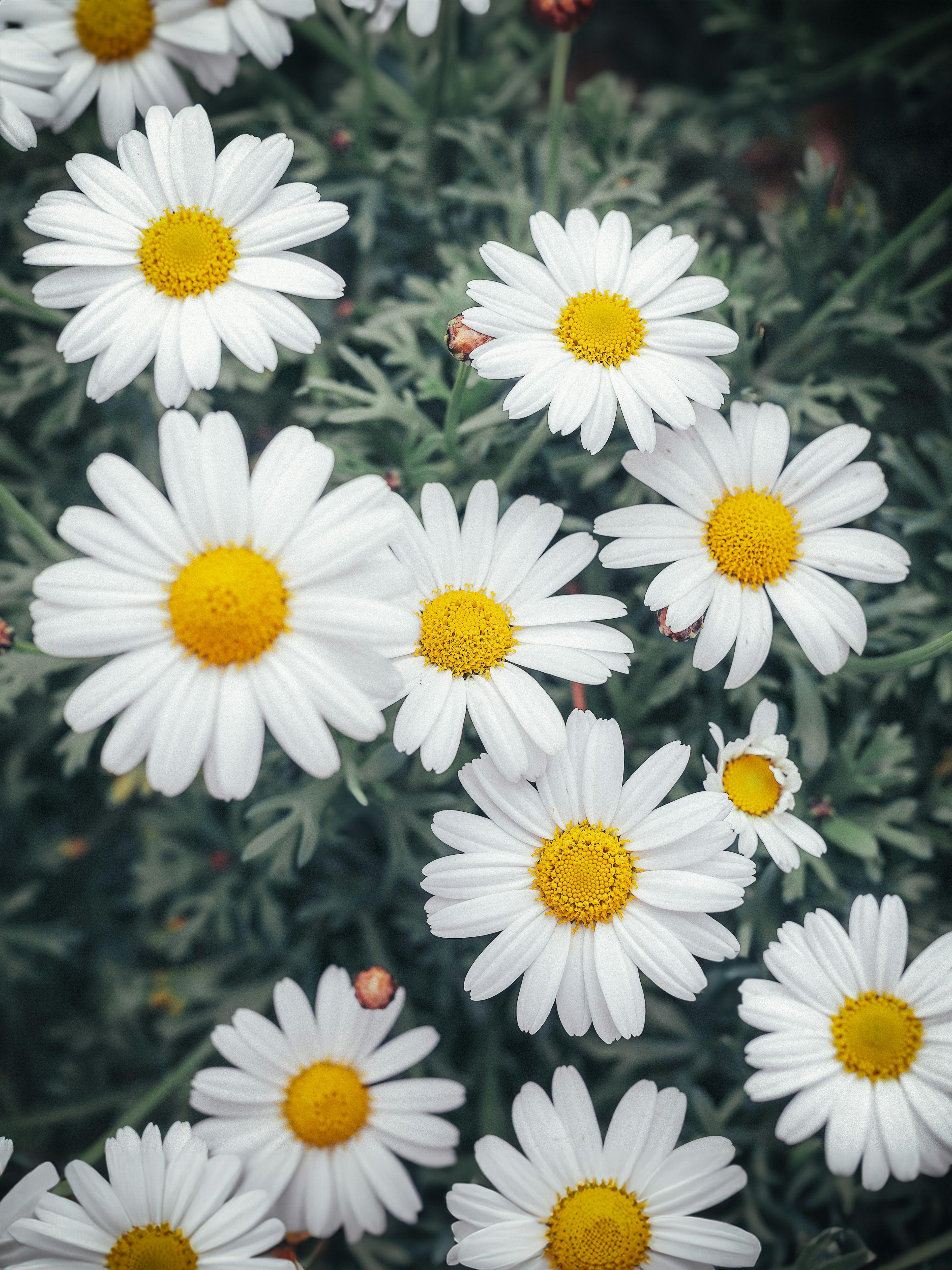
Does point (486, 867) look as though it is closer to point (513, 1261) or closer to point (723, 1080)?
point (513, 1261)

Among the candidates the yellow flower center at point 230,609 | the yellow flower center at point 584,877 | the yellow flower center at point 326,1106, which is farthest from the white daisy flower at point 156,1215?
the yellow flower center at point 230,609

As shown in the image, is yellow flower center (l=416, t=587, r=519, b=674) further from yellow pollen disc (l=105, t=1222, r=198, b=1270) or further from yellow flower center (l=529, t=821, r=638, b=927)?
yellow pollen disc (l=105, t=1222, r=198, b=1270)

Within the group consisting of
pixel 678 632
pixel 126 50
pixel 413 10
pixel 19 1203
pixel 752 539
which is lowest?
pixel 19 1203

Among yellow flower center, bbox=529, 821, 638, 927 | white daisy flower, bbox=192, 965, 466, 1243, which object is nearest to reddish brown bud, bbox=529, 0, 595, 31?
yellow flower center, bbox=529, 821, 638, 927

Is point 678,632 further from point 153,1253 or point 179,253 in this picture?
point 153,1253

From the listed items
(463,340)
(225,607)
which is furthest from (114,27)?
(225,607)

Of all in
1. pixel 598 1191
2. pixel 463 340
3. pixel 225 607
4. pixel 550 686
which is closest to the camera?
pixel 225 607

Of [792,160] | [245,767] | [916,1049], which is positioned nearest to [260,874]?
[245,767]
